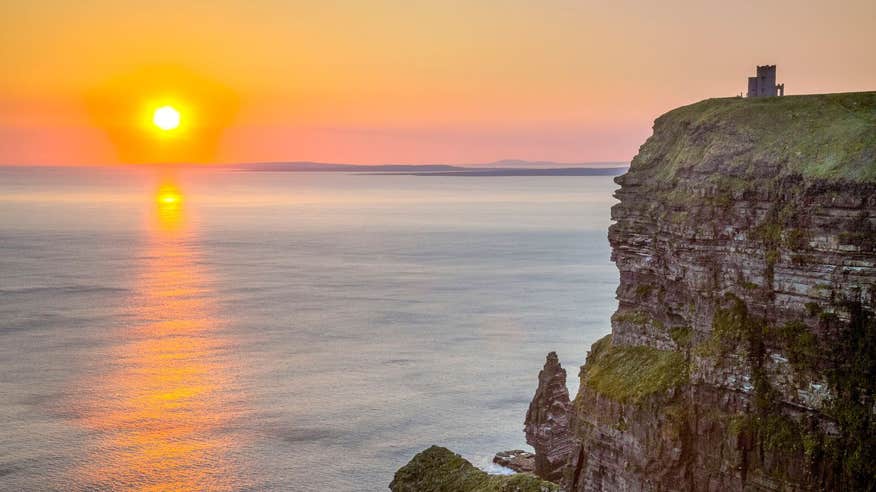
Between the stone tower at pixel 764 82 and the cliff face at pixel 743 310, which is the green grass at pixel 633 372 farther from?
the stone tower at pixel 764 82

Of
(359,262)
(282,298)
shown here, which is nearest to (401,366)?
(282,298)

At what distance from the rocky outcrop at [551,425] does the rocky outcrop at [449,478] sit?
8270 mm

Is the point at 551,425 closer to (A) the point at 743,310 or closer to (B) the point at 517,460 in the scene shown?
(B) the point at 517,460

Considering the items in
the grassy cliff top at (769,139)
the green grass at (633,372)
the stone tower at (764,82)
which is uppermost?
the stone tower at (764,82)

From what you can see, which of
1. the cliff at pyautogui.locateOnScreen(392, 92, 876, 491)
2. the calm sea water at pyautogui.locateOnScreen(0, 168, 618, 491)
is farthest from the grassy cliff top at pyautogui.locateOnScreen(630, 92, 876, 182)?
the calm sea water at pyautogui.locateOnScreen(0, 168, 618, 491)

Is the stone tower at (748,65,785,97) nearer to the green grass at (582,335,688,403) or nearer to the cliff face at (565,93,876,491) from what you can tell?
the cliff face at (565,93,876,491)

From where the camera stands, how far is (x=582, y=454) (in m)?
37.5

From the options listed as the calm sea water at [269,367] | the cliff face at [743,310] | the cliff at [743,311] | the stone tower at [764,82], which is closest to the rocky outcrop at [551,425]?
the calm sea water at [269,367]

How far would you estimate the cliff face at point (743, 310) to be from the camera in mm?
28203

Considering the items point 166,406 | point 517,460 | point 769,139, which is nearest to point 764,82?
point 769,139

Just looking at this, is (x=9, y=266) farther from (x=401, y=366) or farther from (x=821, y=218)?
(x=821, y=218)

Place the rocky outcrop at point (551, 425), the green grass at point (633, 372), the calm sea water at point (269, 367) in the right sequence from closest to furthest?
the green grass at point (633, 372) → the rocky outcrop at point (551, 425) → the calm sea water at point (269, 367)

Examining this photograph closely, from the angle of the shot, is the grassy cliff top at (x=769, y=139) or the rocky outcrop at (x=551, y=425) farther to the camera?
the rocky outcrop at (x=551, y=425)

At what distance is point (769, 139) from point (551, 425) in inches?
1084
